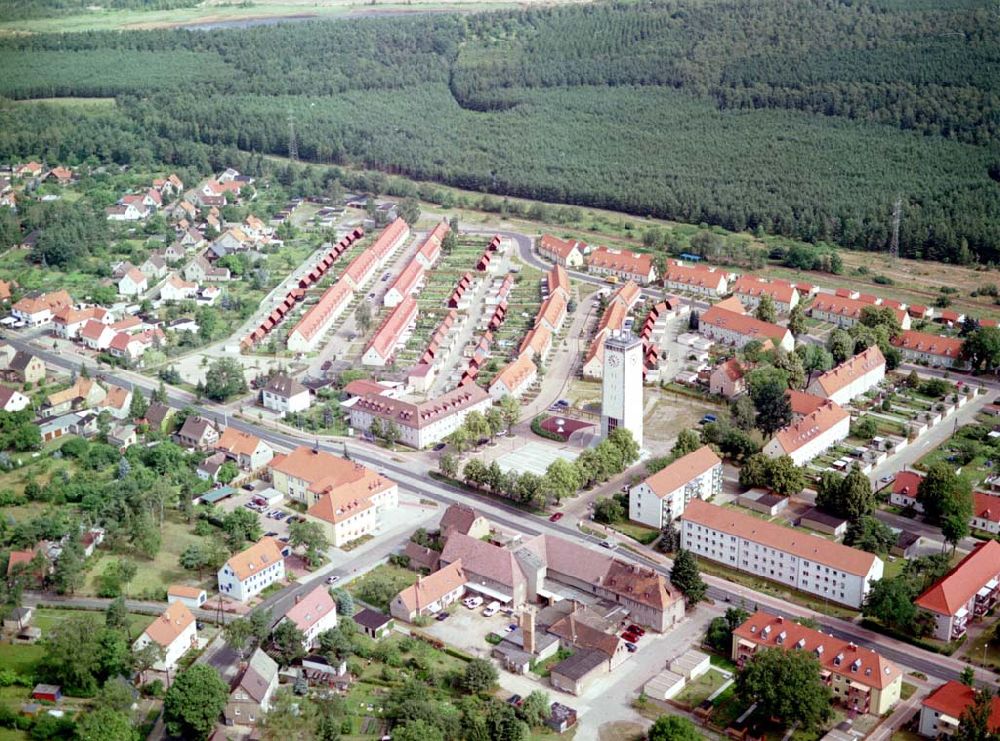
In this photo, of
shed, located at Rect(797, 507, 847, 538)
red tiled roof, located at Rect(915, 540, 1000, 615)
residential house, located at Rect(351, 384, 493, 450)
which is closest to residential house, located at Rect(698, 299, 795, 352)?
residential house, located at Rect(351, 384, 493, 450)

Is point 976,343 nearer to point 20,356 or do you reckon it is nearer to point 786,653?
point 786,653

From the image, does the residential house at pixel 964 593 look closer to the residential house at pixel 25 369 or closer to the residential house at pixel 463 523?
the residential house at pixel 463 523

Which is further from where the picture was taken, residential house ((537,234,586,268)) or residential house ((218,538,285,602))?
residential house ((537,234,586,268))

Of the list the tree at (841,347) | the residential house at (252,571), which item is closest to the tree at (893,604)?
the residential house at (252,571)

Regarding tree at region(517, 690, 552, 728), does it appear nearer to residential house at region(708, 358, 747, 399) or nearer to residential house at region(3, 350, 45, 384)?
residential house at region(708, 358, 747, 399)

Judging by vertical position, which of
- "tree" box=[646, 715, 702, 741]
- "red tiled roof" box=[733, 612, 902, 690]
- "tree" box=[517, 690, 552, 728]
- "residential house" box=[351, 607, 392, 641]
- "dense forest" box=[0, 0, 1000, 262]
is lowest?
"residential house" box=[351, 607, 392, 641]
